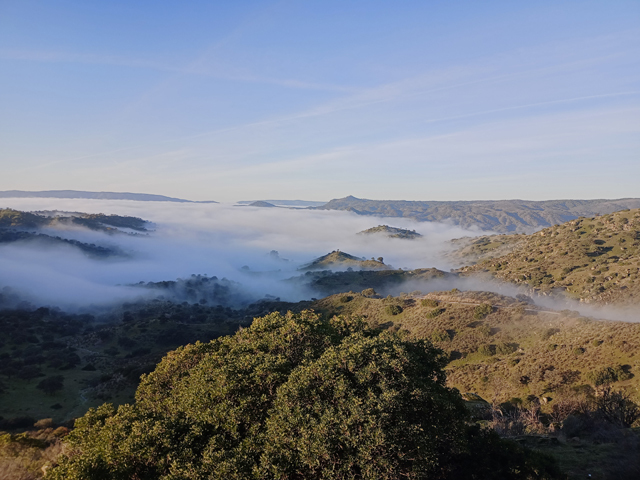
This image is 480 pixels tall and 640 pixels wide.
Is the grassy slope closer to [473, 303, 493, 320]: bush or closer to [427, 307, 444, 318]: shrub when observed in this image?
[427, 307, 444, 318]: shrub

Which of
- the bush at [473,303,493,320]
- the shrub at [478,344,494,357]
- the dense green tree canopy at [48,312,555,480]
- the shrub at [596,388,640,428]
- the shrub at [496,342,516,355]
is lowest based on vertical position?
the shrub at [478,344,494,357]

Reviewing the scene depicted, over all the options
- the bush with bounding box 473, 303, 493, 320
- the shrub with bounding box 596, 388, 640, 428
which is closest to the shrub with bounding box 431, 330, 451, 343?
the bush with bounding box 473, 303, 493, 320

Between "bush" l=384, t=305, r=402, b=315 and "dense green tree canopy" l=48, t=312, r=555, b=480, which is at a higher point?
"dense green tree canopy" l=48, t=312, r=555, b=480

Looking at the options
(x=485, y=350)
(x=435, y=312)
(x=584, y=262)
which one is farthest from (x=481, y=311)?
(x=584, y=262)

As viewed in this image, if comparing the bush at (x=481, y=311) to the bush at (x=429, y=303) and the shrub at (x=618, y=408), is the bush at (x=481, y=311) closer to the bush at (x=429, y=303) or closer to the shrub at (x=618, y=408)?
the bush at (x=429, y=303)

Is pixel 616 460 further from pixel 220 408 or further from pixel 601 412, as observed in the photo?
pixel 220 408

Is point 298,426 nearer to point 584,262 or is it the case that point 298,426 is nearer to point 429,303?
point 429,303

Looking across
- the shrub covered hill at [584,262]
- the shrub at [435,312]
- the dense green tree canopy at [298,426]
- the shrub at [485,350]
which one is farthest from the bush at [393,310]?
the dense green tree canopy at [298,426]
